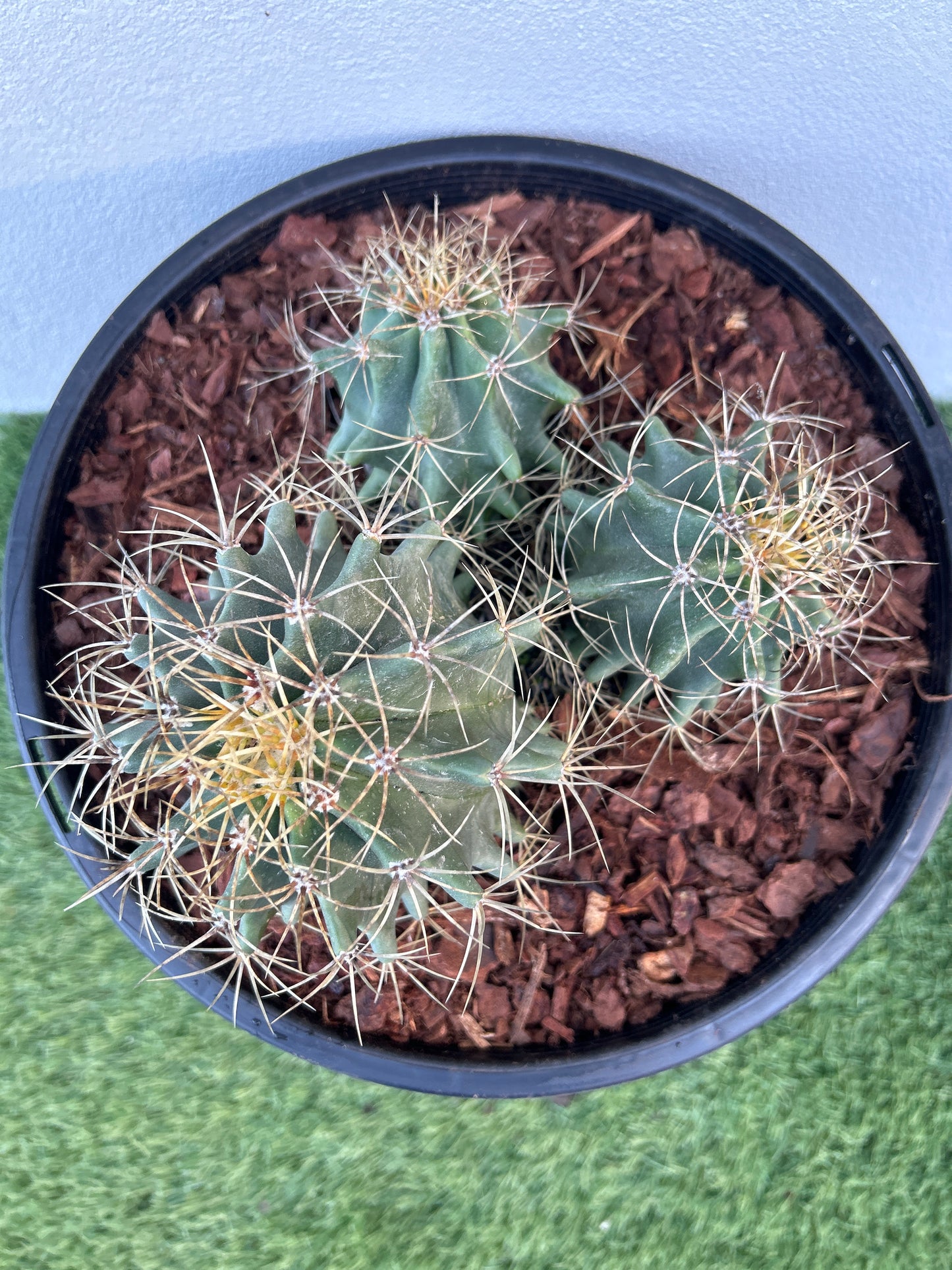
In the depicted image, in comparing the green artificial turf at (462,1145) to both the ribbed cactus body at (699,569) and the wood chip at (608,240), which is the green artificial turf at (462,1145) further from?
the wood chip at (608,240)

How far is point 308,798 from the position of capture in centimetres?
77

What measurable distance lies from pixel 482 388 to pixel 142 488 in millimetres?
577

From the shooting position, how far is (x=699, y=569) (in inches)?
35.8

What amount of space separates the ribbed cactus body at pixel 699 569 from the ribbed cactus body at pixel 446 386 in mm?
107

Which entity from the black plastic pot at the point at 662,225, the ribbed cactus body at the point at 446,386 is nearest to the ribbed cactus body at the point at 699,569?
the ribbed cactus body at the point at 446,386

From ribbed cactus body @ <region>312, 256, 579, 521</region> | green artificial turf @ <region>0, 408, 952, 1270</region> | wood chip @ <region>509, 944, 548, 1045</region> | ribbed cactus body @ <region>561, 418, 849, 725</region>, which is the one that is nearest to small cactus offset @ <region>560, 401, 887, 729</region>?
ribbed cactus body @ <region>561, 418, 849, 725</region>

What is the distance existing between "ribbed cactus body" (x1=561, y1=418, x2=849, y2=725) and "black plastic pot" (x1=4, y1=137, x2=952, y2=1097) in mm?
275

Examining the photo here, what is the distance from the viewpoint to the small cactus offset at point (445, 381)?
981 millimetres

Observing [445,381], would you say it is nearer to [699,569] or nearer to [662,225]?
[699,569]

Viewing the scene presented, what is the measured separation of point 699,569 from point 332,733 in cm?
40

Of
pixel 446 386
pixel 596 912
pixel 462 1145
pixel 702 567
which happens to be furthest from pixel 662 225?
pixel 462 1145

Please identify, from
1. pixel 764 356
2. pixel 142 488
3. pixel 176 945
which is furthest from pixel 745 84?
pixel 176 945

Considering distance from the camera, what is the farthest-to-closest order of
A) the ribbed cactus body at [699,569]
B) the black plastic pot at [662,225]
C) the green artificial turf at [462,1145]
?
the green artificial turf at [462,1145] → the black plastic pot at [662,225] → the ribbed cactus body at [699,569]

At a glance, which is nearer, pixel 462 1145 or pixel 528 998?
pixel 528 998
